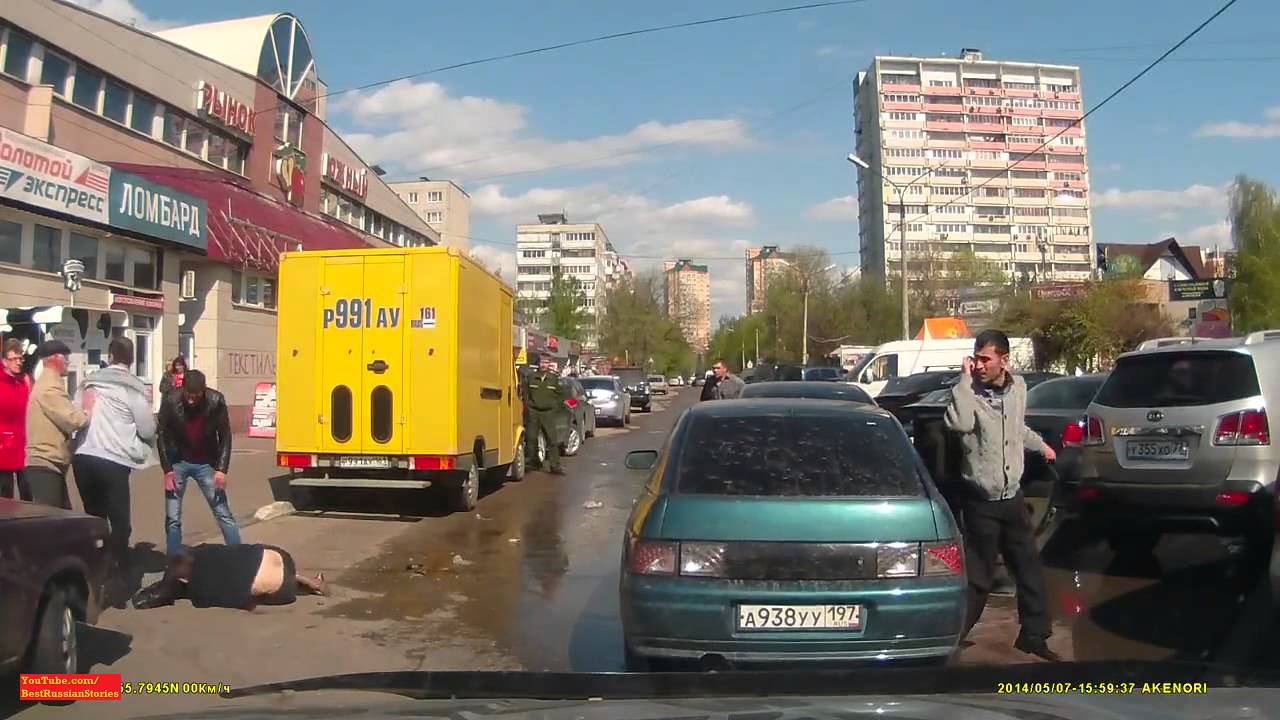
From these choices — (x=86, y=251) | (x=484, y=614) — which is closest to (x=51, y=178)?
(x=86, y=251)

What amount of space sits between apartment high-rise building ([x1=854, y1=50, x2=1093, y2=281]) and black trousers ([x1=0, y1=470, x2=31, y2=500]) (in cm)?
11601

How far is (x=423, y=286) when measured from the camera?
1114 centimetres

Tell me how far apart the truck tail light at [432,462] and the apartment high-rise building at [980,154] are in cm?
11153

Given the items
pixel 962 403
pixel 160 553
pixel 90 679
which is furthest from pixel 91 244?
pixel 962 403

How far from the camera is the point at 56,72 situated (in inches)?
786

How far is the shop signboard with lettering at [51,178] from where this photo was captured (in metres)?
14.8

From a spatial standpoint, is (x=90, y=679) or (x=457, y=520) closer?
(x=90, y=679)

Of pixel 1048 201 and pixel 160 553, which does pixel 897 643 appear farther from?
pixel 1048 201

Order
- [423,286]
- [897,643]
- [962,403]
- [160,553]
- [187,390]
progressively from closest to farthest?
[897,643] → [962,403] → [187,390] → [160,553] → [423,286]

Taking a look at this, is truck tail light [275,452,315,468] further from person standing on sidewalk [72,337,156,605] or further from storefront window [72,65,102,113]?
storefront window [72,65,102,113]

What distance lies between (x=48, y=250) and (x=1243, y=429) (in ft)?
58.3

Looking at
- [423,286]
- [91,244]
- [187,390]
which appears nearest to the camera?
[187,390]

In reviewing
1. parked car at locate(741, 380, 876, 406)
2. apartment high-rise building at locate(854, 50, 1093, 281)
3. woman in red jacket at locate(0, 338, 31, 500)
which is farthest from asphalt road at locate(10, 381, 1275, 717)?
apartment high-rise building at locate(854, 50, 1093, 281)

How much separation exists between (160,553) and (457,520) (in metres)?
3.41
